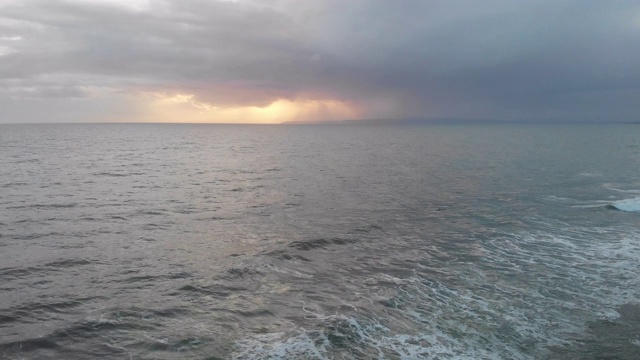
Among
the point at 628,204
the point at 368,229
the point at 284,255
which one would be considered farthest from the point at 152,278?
the point at 628,204

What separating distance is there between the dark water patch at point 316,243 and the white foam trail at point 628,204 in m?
27.9

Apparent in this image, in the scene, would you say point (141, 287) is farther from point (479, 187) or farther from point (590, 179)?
point (590, 179)

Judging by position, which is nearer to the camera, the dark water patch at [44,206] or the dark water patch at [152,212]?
the dark water patch at [152,212]

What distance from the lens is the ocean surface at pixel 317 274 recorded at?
1652 centimetres

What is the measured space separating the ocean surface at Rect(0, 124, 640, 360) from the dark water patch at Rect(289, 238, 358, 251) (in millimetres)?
194

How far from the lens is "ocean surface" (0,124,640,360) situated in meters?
16.5

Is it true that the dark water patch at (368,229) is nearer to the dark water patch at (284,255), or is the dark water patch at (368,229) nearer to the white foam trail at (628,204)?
the dark water patch at (284,255)

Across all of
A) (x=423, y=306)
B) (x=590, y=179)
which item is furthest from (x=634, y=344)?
(x=590, y=179)

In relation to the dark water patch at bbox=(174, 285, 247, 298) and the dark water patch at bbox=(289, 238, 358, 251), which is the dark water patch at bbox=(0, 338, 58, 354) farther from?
the dark water patch at bbox=(289, 238, 358, 251)

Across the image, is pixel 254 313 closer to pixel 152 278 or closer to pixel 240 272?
pixel 240 272

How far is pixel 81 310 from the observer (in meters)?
19.1

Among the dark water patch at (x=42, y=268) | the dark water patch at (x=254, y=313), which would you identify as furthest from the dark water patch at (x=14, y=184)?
the dark water patch at (x=254, y=313)

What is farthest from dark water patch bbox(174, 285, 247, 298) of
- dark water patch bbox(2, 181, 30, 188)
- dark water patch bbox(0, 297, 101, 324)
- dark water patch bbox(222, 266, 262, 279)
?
dark water patch bbox(2, 181, 30, 188)

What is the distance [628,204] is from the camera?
42062 mm
